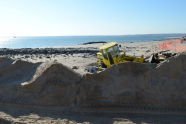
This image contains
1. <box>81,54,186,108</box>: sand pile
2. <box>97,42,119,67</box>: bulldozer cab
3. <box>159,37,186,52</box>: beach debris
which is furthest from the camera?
<box>159,37,186,52</box>: beach debris

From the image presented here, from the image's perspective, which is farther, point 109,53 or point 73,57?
point 73,57

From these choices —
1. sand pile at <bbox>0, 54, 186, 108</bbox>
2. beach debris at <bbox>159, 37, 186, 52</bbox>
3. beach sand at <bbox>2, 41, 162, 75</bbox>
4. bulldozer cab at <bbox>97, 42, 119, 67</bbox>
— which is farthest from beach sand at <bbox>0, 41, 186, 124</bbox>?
beach debris at <bbox>159, 37, 186, 52</bbox>

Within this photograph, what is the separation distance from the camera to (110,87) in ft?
37.5

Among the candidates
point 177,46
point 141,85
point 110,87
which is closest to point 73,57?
point 177,46

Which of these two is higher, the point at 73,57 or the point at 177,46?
the point at 177,46

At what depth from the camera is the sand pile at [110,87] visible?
10906 mm

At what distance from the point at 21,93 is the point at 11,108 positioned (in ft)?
2.63

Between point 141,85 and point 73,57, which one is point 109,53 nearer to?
point 141,85

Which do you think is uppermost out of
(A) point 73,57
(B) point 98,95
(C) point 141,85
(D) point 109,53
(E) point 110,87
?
(D) point 109,53

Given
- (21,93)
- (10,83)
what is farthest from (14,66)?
(21,93)

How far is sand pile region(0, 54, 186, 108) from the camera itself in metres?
10.9

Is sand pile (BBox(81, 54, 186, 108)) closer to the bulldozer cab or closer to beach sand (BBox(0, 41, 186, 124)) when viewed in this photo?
beach sand (BBox(0, 41, 186, 124))

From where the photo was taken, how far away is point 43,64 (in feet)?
45.9

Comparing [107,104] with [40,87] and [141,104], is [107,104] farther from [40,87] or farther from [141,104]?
[40,87]
